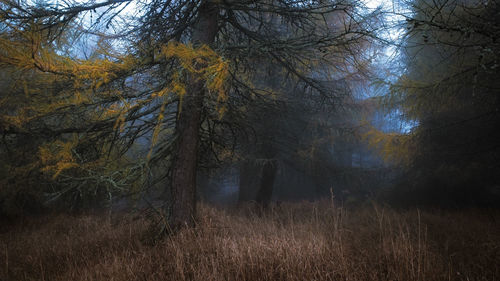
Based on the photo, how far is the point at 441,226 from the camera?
553 centimetres

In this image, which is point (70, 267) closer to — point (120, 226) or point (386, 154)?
point (120, 226)

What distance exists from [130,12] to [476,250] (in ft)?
23.2

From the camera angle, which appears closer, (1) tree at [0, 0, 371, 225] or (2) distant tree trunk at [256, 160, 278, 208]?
(1) tree at [0, 0, 371, 225]

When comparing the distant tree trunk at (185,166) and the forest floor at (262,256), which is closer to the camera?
the forest floor at (262,256)

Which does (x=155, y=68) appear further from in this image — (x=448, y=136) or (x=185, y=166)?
(x=448, y=136)

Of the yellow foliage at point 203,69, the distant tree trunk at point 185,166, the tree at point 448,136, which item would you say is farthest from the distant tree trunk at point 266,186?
the yellow foliage at point 203,69

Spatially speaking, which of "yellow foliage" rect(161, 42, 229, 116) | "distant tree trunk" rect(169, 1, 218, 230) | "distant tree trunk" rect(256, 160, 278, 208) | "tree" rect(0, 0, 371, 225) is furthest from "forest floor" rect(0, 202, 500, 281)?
"distant tree trunk" rect(256, 160, 278, 208)

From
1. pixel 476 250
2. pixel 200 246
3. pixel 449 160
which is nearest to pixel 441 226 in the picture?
pixel 476 250

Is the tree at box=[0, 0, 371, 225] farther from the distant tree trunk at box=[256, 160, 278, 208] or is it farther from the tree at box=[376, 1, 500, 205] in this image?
the distant tree trunk at box=[256, 160, 278, 208]

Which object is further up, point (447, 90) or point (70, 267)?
point (447, 90)

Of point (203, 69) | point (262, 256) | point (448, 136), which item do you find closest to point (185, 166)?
point (203, 69)

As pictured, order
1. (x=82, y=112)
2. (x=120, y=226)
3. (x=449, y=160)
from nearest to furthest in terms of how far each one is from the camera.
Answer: (x=82, y=112) < (x=120, y=226) < (x=449, y=160)

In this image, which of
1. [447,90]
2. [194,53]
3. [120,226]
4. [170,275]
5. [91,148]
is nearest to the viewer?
[170,275]

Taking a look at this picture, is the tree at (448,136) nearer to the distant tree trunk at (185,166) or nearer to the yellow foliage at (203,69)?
the yellow foliage at (203,69)
